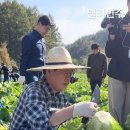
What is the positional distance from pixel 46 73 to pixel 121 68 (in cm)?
220

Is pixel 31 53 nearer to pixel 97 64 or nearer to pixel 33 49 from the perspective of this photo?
pixel 33 49

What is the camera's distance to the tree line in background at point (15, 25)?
5631cm

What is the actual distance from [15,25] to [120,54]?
53.8 meters

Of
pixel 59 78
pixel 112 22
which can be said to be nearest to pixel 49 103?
pixel 59 78

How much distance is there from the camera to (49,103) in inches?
147

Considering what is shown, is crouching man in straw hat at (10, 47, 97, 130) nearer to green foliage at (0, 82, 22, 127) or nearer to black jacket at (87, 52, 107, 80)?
green foliage at (0, 82, 22, 127)

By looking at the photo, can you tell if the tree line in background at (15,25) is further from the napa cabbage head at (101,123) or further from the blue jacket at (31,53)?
the napa cabbage head at (101,123)

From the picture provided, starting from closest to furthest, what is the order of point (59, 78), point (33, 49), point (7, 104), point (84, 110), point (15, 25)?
point (84, 110)
point (59, 78)
point (33, 49)
point (7, 104)
point (15, 25)

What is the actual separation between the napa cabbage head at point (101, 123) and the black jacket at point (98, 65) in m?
7.30

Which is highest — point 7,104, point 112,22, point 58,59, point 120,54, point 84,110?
point 112,22

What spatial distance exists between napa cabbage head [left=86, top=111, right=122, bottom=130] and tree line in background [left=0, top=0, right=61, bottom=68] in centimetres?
5158

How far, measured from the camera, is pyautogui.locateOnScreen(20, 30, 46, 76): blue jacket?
6770mm

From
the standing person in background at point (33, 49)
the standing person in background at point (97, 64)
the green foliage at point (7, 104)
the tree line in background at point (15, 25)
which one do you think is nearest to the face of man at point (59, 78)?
the standing person in background at point (33, 49)

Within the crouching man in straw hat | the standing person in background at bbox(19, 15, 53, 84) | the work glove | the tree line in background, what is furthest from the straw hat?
the tree line in background
